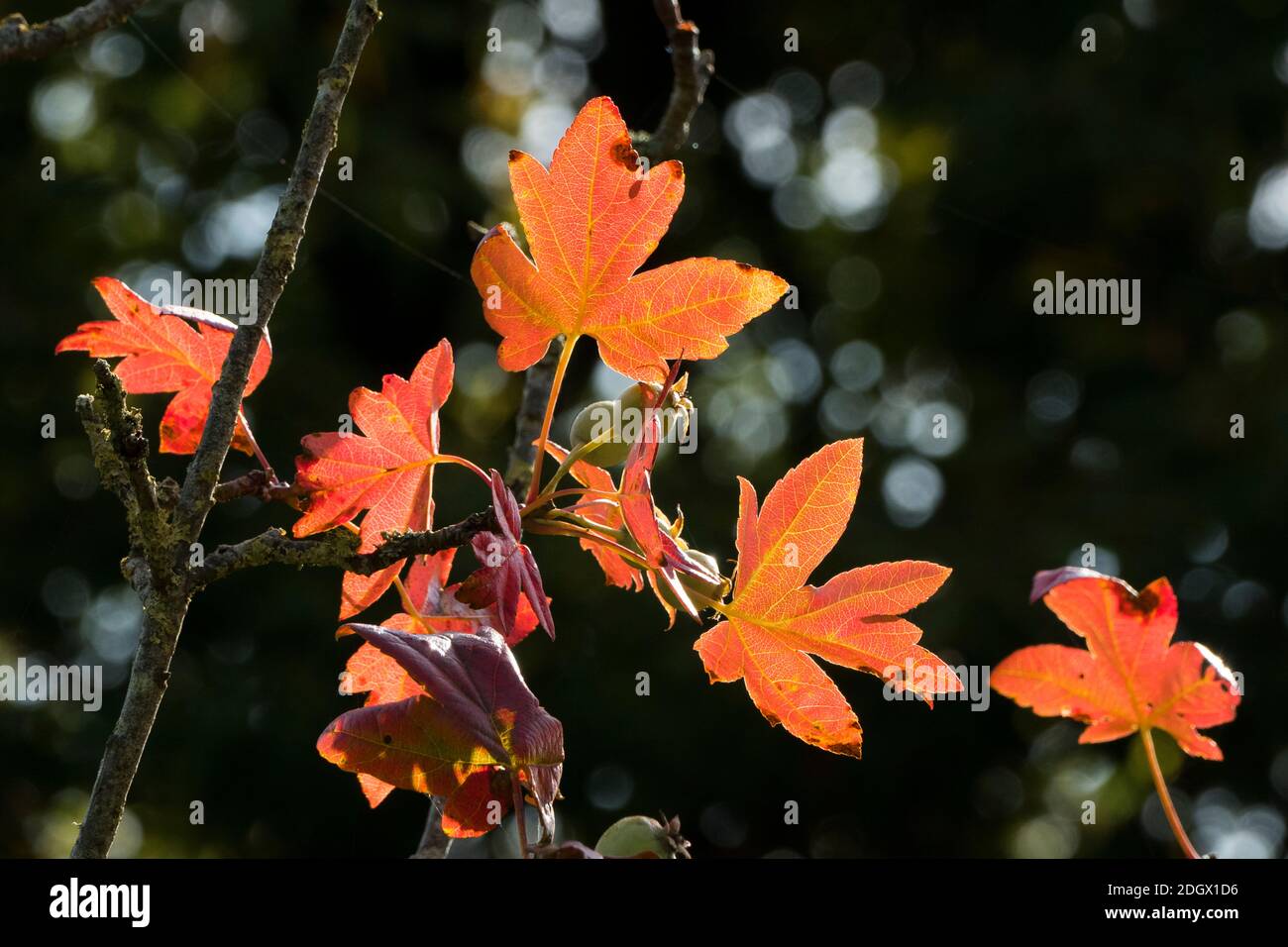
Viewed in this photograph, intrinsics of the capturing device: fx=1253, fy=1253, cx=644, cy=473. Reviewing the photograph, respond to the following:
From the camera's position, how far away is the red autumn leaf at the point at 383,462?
0.80 meters

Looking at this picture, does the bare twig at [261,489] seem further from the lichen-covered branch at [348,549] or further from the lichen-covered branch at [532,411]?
the lichen-covered branch at [532,411]

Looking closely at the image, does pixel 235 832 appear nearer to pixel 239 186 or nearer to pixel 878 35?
pixel 239 186

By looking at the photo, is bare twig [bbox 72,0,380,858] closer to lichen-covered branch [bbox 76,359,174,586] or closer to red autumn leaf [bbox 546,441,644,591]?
lichen-covered branch [bbox 76,359,174,586]

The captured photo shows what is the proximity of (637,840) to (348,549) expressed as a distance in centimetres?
25

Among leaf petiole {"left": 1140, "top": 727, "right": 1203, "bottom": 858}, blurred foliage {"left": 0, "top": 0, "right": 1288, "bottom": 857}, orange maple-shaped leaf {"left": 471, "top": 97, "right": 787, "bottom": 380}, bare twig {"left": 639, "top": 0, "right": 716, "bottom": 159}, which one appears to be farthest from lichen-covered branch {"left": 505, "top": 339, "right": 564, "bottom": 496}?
blurred foliage {"left": 0, "top": 0, "right": 1288, "bottom": 857}

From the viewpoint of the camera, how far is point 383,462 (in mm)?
821

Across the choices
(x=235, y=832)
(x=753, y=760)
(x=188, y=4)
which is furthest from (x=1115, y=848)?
(x=188, y=4)

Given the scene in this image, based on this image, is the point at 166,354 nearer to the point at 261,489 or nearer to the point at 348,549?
the point at 261,489

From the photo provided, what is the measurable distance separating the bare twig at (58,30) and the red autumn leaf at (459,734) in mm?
443

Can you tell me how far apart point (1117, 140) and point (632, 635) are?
287cm

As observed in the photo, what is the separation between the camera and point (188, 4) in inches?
206

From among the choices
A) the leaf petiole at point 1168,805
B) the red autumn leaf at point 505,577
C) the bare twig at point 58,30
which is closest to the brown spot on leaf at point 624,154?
the red autumn leaf at point 505,577

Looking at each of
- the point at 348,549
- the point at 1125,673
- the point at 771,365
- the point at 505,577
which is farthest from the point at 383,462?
the point at 771,365
